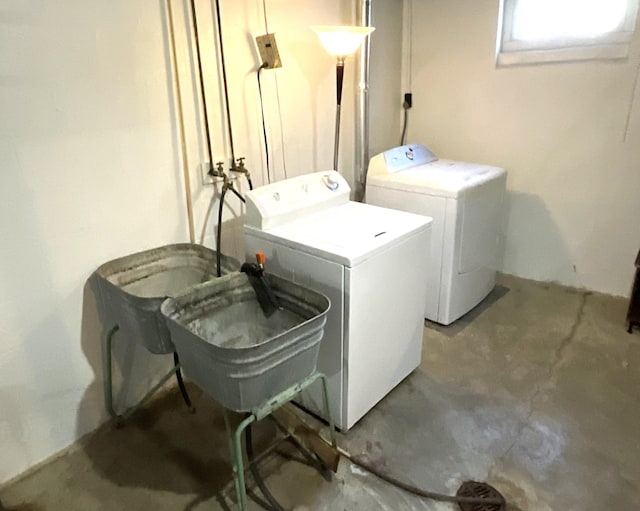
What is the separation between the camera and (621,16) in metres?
2.55

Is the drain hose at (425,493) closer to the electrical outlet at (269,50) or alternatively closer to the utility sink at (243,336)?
the utility sink at (243,336)

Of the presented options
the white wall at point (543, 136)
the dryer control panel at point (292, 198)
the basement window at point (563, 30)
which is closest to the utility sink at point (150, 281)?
the dryer control panel at point (292, 198)

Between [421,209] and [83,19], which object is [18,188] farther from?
[421,209]

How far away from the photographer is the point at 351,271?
1.71 metres

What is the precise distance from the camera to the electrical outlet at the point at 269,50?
216cm

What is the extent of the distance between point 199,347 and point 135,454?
82cm

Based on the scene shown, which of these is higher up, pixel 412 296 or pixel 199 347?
pixel 199 347

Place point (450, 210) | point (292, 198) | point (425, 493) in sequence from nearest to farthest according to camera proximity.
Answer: point (425, 493) → point (292, 198) → point (450, 210)

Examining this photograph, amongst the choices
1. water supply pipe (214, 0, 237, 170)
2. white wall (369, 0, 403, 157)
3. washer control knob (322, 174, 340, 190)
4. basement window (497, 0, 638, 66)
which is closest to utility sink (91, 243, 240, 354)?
water supply pipe (214, 0, 237, 170)

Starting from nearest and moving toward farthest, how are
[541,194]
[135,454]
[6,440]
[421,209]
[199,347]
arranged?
[199,347]
[6,440]
[135,454]
[421,209]
[541,194]

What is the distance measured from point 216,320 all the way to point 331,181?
0.87 metres

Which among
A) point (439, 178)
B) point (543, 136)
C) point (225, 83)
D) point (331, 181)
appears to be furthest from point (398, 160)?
point (225, 83)

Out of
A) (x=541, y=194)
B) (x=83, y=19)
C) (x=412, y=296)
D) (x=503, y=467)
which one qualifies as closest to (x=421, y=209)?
(x=412, y=296)

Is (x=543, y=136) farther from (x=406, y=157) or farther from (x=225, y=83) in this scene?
(x=225, y=83)
